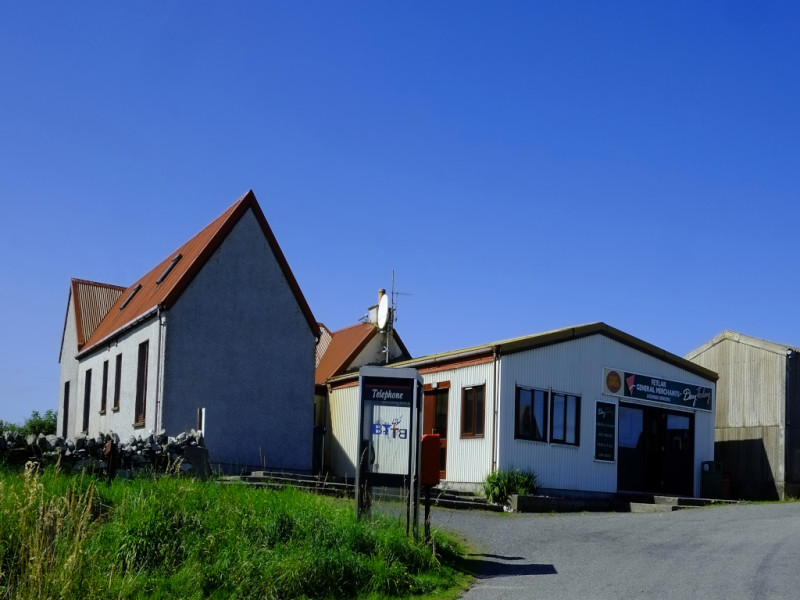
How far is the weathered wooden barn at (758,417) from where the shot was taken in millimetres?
29656

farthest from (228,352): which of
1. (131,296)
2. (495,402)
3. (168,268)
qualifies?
(131,296)

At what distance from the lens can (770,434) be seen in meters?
30.1

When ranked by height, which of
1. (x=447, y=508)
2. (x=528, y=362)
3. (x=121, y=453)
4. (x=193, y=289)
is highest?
(x=193, y=289)

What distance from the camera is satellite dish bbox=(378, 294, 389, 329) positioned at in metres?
33.4

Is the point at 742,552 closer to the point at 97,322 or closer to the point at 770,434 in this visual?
the point at 770,434

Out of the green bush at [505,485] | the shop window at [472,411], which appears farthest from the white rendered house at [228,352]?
the green bush at [505,485]

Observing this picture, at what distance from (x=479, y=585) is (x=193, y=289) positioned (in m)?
16.0

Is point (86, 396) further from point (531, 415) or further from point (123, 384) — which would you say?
point (531, 415)

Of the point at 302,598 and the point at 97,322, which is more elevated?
the point at 97,322

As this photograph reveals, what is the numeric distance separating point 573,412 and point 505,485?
3.77 metres

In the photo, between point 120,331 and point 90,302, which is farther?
point 90,302

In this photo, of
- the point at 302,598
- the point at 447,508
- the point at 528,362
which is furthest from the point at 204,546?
the point at 528,362

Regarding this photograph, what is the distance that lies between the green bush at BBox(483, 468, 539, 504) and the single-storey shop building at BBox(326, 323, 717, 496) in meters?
0.41

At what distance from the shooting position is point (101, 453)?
14352 millimetres
